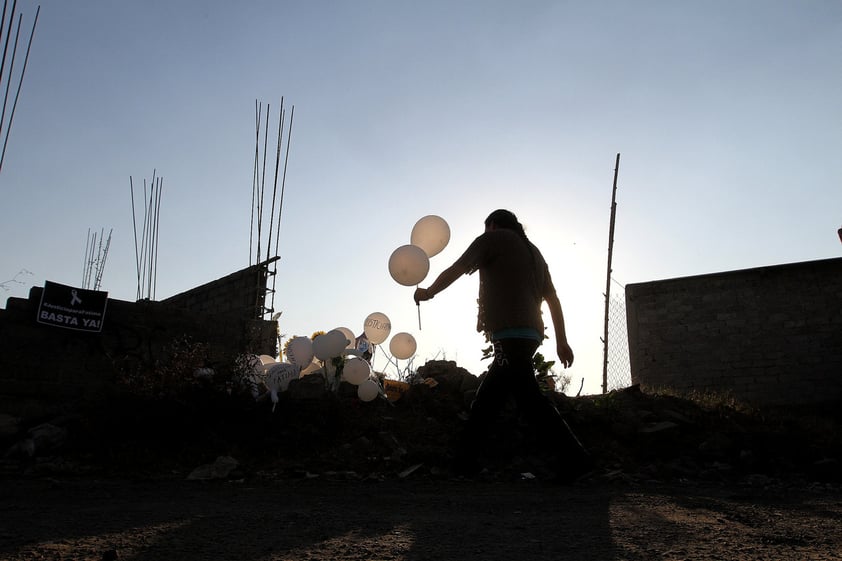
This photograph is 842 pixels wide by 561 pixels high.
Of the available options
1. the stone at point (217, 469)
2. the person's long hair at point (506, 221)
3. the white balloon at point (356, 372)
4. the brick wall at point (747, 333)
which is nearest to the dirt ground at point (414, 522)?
the stone at point (217, 469)

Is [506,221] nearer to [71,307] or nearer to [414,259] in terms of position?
[414,259]

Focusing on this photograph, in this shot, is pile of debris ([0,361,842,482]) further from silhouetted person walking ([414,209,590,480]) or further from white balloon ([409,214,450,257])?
white balloon ([409,214,450,257])

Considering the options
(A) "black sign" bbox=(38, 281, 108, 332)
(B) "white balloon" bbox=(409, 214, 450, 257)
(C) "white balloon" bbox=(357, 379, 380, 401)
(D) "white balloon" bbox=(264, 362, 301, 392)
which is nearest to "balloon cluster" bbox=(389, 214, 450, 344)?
(B) "white balloon" bbox=(409, 214, 450, 257)

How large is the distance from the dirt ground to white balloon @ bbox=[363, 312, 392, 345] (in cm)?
371

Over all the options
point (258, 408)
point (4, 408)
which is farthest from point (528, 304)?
point (4, 408)

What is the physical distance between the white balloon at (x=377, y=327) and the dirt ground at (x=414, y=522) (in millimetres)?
3713

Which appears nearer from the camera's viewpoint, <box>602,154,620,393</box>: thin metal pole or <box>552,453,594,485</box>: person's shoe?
<box>552,453,594,485</box>: person's shoe

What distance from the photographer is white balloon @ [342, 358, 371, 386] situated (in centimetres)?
601

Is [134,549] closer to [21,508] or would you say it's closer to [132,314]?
[21,508]

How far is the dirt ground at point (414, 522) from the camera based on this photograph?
2117 mm

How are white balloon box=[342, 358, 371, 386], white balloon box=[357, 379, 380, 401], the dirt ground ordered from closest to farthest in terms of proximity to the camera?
1. the dirt ground
2. white balloon box=[357, 379, 380, 401]
3. white balloon box=[342, 358, 371, 386]

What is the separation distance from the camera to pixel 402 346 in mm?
7465

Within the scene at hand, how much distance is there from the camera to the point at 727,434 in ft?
17.0

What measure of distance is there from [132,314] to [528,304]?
5801mm
